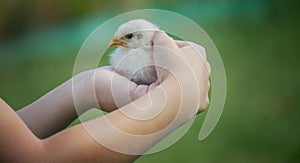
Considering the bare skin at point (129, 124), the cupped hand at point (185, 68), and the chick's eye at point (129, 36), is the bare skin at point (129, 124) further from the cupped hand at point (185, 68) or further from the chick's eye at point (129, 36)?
the chick's eye at point (129, 36)

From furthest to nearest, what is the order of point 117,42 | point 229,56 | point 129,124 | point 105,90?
point 229,56, point 117,42, point 105,90, point 129,124

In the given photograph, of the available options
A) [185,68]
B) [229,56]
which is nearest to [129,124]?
[185,68]

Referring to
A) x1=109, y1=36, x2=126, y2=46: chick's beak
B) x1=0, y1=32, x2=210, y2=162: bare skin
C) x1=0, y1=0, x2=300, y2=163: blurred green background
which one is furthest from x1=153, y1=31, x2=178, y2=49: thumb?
x1=0, y1=0, x2=300, y2=163: blurred green background

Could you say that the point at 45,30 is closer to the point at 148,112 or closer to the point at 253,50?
the point at 253,50

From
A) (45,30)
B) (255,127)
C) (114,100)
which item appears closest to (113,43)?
(114,100)

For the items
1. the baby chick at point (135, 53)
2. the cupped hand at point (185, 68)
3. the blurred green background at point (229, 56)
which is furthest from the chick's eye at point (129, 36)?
the blurred green background at point (229, 56)

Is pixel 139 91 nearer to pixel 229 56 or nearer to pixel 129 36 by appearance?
pixel 129 36
